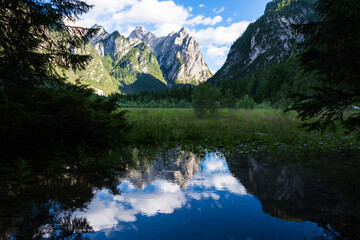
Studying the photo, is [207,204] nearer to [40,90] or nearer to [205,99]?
[40,90]

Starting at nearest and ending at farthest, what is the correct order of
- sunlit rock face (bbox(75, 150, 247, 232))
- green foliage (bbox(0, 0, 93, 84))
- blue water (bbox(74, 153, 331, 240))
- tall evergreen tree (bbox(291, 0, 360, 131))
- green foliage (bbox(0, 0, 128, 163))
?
1. blue water (bbox(74, 153, 331, 240))
2. sunlit rock face (bbox(75, 150, 247, 232))
3. tall evergreen tree (bbox(291, 0, 360, 131))
4. green foliage (bbox(0, 0, 128, 163))
5. green foliage (bbox(0, 0, 93, 84))

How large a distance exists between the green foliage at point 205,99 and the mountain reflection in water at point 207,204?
51.8ft

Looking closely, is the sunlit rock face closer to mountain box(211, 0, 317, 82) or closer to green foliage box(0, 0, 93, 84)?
green foliage box(0, 0, 93, 84)

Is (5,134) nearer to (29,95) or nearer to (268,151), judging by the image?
(29,95)

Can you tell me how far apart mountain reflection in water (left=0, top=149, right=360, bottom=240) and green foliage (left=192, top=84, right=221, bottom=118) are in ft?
51.8

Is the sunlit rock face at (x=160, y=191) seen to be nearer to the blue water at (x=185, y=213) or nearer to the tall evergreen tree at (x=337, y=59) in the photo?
the blue water at (x=185, y=213)

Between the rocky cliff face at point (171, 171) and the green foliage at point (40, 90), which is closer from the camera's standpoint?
the rocky cliff face at point (171, 171)

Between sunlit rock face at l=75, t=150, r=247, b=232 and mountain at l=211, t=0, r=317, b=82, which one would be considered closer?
sunlit rock face at l=75, t=150, r=247, b=232

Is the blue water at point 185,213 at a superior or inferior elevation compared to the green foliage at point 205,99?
inferior

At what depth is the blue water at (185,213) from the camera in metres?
2.75

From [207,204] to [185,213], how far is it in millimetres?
520

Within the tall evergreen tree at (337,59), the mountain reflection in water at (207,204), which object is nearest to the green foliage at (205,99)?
the mountain reflection in water at (207,204)

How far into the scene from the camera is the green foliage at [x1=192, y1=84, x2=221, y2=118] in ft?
69.4

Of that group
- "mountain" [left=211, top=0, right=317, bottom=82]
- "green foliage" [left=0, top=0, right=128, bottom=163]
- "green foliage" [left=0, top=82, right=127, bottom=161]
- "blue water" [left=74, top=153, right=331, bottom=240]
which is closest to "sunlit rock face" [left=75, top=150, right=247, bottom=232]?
"blue water" [left=74, top=153, right=331, bottom=240]
